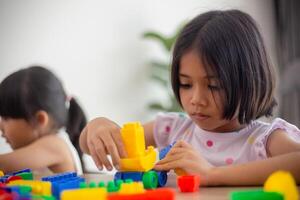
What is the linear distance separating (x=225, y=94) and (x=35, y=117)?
0.68m

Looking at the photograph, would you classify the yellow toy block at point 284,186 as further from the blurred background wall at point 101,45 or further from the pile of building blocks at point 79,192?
the blurred background wall at point 101,45

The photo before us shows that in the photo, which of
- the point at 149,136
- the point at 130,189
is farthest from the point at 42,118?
the point at 130,189

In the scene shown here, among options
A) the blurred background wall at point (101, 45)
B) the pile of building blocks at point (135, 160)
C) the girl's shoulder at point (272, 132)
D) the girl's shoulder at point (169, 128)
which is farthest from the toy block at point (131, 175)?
the blurred background wall at point (101, 45)

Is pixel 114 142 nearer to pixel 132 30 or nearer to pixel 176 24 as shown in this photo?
pixel 132 30

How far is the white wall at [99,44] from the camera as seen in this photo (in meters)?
2.02

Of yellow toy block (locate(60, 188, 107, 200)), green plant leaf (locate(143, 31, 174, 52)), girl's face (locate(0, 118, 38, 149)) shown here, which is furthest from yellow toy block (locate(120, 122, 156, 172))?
green plant leaf (locate(143, 31, 174, 52))

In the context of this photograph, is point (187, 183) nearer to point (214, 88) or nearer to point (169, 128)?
point (214, 88)

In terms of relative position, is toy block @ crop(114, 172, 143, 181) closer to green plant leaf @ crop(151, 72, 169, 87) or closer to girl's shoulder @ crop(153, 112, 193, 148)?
girl's shoulder @ crop(153, 112, 193, 148)

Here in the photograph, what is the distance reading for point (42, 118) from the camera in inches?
52.8

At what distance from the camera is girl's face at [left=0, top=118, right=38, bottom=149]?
4.20 feet

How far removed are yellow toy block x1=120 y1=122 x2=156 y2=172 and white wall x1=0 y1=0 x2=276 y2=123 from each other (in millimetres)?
1288

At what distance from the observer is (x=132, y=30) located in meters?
2.45

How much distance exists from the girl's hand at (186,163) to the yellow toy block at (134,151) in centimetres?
2

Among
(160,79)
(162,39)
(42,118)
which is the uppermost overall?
(162,39)
